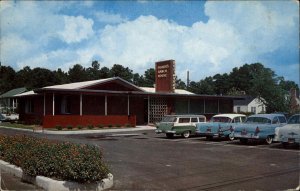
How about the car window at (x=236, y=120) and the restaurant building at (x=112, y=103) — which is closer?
the car window at (x=236, y=120)

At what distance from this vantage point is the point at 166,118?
76.7 ft

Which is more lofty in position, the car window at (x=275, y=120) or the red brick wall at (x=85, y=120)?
the car window at (x=275, y=120)

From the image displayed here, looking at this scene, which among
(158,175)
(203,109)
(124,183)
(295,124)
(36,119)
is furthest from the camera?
(203,109)

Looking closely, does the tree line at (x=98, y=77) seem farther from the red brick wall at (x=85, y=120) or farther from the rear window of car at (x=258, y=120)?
the rear window of car at (x=258, y=120)

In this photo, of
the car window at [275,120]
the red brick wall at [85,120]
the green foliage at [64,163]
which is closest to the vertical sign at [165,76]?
the red brick wall at [85,120]

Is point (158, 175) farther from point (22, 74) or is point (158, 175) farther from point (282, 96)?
point (22, 74)

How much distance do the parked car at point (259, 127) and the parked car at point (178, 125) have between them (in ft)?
14.3

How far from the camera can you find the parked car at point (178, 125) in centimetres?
2256

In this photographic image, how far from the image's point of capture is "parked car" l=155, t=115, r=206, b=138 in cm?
2256

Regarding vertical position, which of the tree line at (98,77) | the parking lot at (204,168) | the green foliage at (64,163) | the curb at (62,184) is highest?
the tree line at (98,77)

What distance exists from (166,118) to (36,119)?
16425mm

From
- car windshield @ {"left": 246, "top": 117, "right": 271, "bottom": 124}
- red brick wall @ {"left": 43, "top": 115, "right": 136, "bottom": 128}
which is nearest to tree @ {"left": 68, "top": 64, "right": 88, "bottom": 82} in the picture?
red brick wall @ {"left": 43, "top": 115, "right": 136, "bottom": 128}

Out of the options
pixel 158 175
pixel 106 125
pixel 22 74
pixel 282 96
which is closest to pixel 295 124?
pixel 158 175

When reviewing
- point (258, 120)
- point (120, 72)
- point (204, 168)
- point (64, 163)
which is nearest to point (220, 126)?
point (258, 120)
